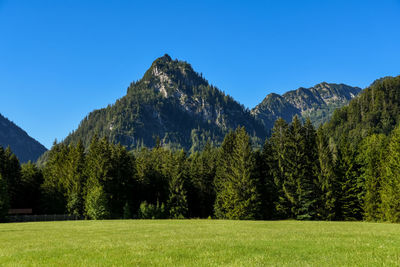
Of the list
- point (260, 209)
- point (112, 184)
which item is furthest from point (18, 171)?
point (260, 209)

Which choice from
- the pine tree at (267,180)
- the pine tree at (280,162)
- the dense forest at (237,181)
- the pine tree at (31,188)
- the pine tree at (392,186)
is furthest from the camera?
the pine tree at (31,188)

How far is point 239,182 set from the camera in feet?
215

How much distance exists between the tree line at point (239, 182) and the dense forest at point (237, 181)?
0.20 metres

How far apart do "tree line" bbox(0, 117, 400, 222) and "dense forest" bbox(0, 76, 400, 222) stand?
0.64 ft

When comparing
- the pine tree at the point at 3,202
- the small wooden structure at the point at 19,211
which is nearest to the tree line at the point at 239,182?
the pine tree at the point at 3,202

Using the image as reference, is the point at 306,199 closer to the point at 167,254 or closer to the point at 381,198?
the point at 381,198

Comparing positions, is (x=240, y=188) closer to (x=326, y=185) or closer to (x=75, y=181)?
(x=326, y=185)

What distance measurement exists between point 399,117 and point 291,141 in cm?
14591

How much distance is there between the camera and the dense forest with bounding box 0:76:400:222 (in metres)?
60.7

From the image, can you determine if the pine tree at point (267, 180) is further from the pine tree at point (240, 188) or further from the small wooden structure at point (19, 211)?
the small wooden structure at point (19, 211)

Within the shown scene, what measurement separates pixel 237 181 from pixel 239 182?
1.71 feet

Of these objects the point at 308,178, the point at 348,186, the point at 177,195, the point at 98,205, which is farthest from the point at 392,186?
the point at 98,205

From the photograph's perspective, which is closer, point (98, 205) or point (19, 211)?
point (98, 205)

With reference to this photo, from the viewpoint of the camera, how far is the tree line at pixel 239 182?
60.6 meters
